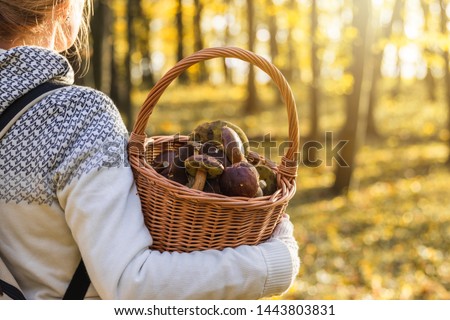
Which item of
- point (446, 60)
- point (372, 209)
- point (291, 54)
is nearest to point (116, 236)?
point (372, 209)

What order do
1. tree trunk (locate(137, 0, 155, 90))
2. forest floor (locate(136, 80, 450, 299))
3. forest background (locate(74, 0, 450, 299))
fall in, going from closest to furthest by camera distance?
forest floor (locate(136, 80, 450, 299))
forest background (locate(74, 0, 450, 299))
tree trunk (locate(137, 0, 155, 90))

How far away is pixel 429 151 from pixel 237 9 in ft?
44.6

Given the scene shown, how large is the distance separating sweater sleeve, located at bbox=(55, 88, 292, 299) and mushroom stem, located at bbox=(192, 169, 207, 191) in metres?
0.23

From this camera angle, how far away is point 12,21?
1489 millimetres

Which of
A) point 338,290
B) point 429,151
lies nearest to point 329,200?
point 338,290

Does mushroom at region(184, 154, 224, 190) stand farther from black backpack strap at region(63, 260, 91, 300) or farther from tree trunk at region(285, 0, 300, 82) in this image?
tree trunk at region(285, 0, 300, 82)

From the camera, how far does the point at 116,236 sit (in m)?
1.36

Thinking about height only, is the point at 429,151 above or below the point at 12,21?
below

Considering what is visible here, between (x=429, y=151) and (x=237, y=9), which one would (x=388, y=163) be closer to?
(x=429, y=151)

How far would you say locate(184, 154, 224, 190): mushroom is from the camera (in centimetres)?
167

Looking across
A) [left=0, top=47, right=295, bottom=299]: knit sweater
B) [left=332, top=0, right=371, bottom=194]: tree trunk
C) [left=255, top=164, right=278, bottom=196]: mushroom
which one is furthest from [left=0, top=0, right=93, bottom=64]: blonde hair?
[left=332, top=0, right=371, bottom=194]: tree trunk

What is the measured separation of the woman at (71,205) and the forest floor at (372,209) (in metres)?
4.47

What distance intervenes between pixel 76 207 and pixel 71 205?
0.02m

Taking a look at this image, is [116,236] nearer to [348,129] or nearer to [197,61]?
[197,61]
